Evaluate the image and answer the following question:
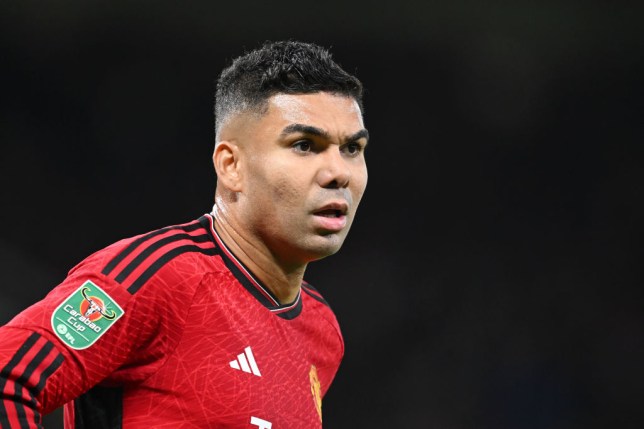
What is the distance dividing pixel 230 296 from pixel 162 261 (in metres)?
0.22

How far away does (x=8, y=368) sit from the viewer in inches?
66.1

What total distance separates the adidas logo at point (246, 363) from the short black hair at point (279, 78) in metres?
0.58

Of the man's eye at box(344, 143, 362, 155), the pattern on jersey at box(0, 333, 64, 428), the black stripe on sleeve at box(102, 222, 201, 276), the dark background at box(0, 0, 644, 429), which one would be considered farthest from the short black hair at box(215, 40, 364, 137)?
the dark background at box(0, 0, 644, 429)

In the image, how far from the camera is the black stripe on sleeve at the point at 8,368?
5.43 feet

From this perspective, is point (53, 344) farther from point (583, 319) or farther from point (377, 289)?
point (583, 319)

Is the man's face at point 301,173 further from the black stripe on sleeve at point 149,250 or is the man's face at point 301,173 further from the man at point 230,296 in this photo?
the black stripe on sleeve at point 149,250

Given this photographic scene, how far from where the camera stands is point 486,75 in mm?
5332

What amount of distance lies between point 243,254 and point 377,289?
2996 mm

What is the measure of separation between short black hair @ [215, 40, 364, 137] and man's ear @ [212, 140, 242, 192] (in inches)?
3.7

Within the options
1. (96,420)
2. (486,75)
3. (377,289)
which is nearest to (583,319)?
(377,289)

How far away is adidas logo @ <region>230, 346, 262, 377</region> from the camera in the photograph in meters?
2.03

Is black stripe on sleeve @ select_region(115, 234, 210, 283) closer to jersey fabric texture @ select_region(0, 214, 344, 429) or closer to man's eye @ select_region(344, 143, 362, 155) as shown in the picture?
jersey fabric texture @ select_region(0, 214, 344, 429)

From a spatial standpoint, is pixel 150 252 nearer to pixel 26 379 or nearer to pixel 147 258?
pixel 147 258

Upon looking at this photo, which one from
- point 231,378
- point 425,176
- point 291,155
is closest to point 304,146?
point 291,155
